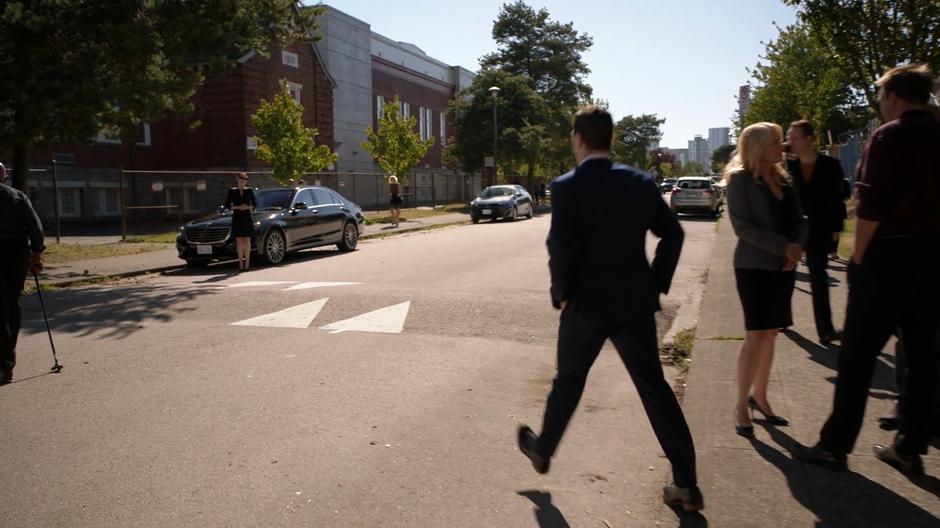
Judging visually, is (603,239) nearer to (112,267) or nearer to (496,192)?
(112,267)

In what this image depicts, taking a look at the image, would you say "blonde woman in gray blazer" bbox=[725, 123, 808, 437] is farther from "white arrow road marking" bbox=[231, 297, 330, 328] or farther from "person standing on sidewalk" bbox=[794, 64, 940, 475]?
"white arrow road marking" bbox=[231, 297, 330, 328]

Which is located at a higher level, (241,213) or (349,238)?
(241,213)

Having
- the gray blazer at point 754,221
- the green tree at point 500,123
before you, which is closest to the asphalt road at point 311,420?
the gray blazer at point 754,221

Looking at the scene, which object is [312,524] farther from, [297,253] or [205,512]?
[297,253]

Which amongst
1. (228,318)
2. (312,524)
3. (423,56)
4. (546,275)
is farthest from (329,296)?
(423,56)

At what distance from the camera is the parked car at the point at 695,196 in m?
30.3

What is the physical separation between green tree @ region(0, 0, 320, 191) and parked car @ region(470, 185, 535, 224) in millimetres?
13727

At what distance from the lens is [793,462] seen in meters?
3.97

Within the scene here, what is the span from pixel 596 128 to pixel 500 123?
4522 centimetres

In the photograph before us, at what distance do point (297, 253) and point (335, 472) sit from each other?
45.7 feet

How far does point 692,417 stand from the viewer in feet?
15.6

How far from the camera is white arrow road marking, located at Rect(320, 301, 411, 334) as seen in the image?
7844 mm

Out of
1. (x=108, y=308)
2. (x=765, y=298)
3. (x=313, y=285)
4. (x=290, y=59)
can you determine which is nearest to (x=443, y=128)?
(x=290, y=59)

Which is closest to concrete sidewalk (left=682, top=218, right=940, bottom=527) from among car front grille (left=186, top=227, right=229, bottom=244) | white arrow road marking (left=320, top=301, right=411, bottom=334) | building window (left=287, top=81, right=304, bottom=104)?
white arrow road marking (left=320, top=301, right=411, bottom=334)
